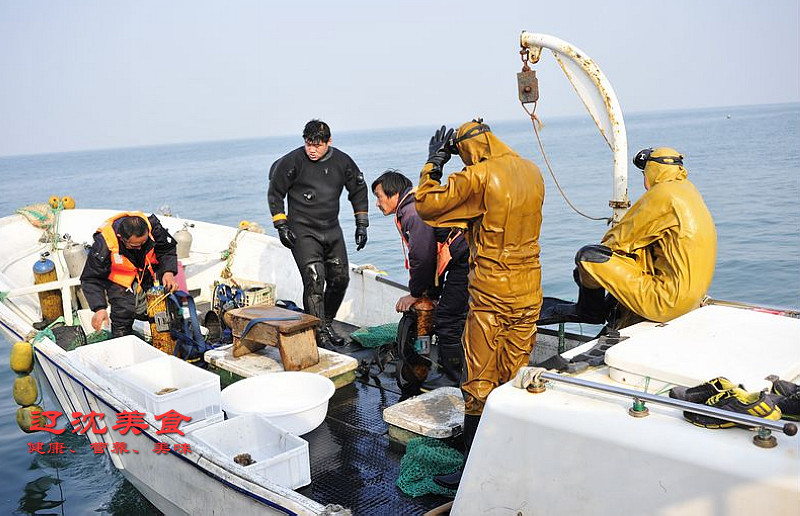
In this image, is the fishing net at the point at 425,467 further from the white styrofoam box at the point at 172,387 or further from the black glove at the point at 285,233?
the black glove at the point at 285,233

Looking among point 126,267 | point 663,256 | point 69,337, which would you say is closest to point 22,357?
point 126,267

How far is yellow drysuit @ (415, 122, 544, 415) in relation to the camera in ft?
10.4

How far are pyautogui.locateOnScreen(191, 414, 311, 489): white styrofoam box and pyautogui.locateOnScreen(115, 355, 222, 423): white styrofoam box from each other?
1.41 feet

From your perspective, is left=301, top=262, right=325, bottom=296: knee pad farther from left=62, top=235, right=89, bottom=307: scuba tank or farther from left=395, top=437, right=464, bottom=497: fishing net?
left=62, top=235, right=89, bottom=307: scuba tank

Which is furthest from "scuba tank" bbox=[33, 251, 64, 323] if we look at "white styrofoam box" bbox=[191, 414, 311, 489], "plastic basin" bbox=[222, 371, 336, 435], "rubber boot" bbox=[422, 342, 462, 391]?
"rubber boot" bbox=[422, 342, 462, 391]

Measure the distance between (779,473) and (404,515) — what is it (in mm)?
1873

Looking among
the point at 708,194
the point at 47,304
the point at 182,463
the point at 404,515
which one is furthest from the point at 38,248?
the point at 708,194

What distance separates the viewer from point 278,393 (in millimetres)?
4535

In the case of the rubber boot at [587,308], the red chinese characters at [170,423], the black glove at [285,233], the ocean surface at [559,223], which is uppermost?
the black glove at [285,233]

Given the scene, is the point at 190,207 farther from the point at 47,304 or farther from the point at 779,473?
the point at 779,473

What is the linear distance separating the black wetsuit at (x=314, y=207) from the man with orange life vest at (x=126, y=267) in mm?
1052

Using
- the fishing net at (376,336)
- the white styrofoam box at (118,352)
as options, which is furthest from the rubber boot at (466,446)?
the white styrofoam box at (118,352)

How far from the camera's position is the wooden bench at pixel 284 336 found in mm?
4758

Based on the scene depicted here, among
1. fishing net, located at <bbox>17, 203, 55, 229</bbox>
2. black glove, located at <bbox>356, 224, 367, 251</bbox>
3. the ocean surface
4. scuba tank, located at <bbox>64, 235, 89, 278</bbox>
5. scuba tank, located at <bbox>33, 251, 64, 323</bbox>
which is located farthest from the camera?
fishing net, located at <bbox>17, 203, 55, 229</bbox>
